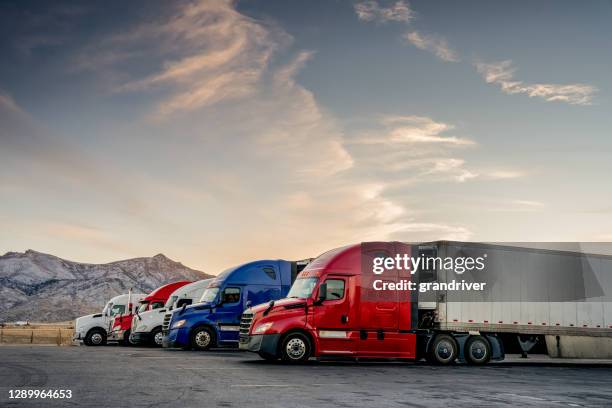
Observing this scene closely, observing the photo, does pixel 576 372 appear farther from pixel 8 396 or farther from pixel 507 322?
pixel 8 396

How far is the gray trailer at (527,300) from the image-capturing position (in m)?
22.1

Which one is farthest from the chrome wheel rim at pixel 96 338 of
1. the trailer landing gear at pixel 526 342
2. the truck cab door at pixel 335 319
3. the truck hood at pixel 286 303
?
the trailer landing gear at pixel 526 342

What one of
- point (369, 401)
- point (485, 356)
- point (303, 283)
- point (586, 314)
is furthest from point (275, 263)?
point (369, 401)

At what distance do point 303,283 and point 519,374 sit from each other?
21.6 feet

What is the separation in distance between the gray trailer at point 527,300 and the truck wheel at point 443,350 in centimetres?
24

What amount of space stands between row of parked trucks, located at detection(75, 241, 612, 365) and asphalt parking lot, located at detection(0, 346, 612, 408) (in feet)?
2.87

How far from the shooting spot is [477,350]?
22344 mm

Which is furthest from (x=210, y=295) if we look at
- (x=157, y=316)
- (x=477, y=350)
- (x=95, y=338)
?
(x=477, y=350)

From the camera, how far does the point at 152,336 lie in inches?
1277

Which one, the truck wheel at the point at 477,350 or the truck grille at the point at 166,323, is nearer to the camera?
the truck wheel at the point at 477,350

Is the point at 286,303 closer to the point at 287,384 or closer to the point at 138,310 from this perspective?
the point at 287,384

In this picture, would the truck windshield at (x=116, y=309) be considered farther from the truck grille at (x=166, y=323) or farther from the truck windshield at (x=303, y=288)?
the truck windshield at (x=303, y=288)

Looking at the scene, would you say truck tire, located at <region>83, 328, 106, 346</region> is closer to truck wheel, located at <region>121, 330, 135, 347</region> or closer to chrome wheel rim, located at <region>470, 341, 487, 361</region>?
truck wheel, located at <region>121, 330, 135, 347</region>

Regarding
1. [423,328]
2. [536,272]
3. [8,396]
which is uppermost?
[536,272]
